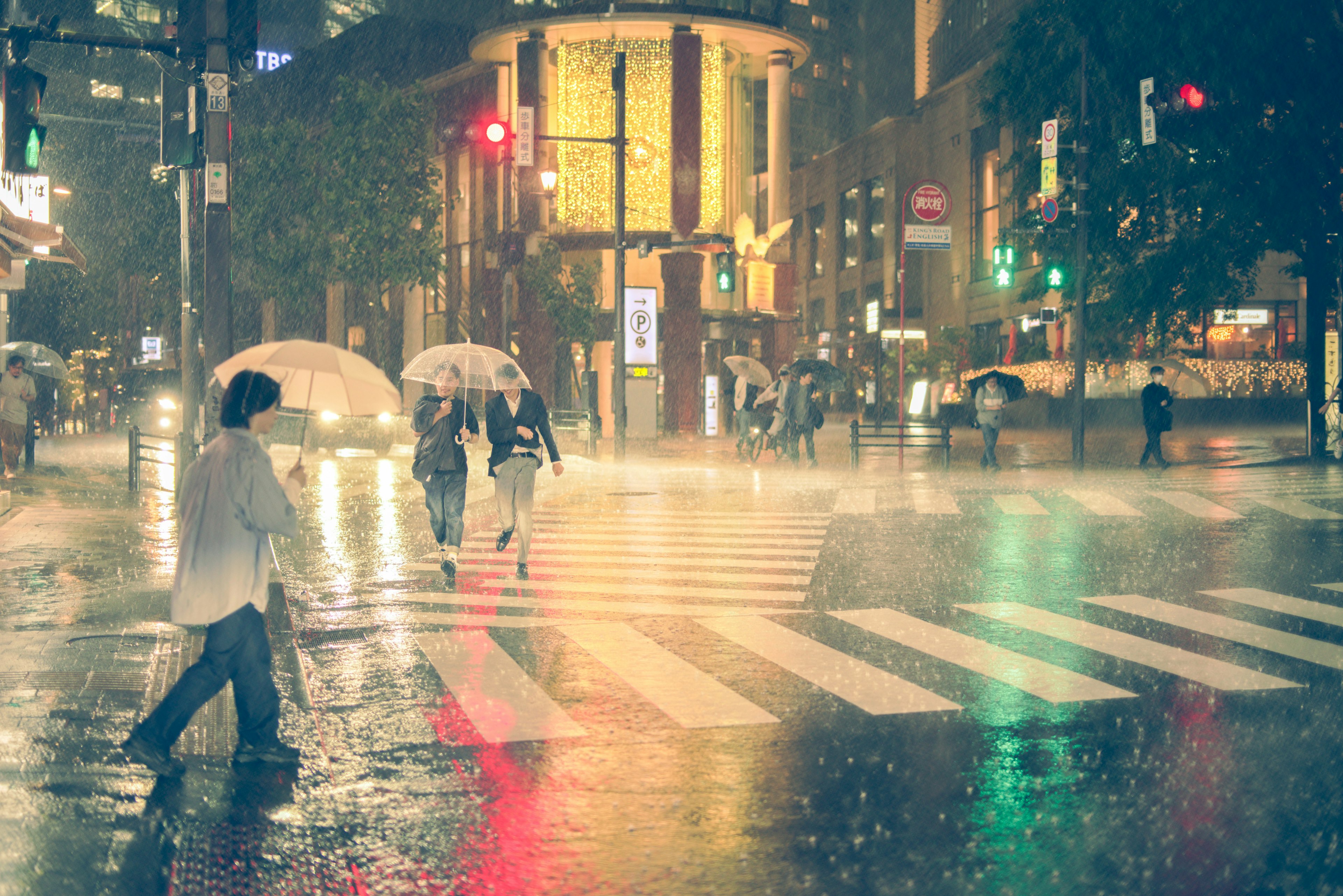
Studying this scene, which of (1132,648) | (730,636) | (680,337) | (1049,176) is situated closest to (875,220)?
(680,337)

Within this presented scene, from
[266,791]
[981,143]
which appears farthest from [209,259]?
[981,143]

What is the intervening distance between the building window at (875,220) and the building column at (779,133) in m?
30.2

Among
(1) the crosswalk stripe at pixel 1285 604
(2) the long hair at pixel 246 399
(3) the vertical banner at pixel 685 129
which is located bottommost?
(1) the crosswalk stripe at pixel 1285 604

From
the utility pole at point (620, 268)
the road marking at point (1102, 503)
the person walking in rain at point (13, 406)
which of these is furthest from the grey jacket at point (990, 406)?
the person walking in rain at point (13, 406)

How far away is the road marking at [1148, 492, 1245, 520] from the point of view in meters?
16.3

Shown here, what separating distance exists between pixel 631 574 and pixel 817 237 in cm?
8114

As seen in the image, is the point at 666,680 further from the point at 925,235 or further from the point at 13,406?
the point at 925,235

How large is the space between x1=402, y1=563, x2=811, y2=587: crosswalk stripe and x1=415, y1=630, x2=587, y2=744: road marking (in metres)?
2.76

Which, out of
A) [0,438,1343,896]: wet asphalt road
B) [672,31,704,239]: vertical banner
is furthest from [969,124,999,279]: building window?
[0,438,1343,896]: wet asphalt road

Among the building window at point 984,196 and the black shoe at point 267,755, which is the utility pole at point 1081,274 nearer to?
the black shoe at point 267,755

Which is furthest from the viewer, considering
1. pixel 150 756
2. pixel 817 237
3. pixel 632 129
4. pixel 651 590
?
pixel 817 237

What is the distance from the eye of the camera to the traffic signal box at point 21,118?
1263 cm

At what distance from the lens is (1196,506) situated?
17672 millimetres

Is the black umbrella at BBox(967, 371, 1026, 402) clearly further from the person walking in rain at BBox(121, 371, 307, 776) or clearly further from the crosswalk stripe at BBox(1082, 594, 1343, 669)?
the person walking in rain at BBox(121, 371, 307, 776)
